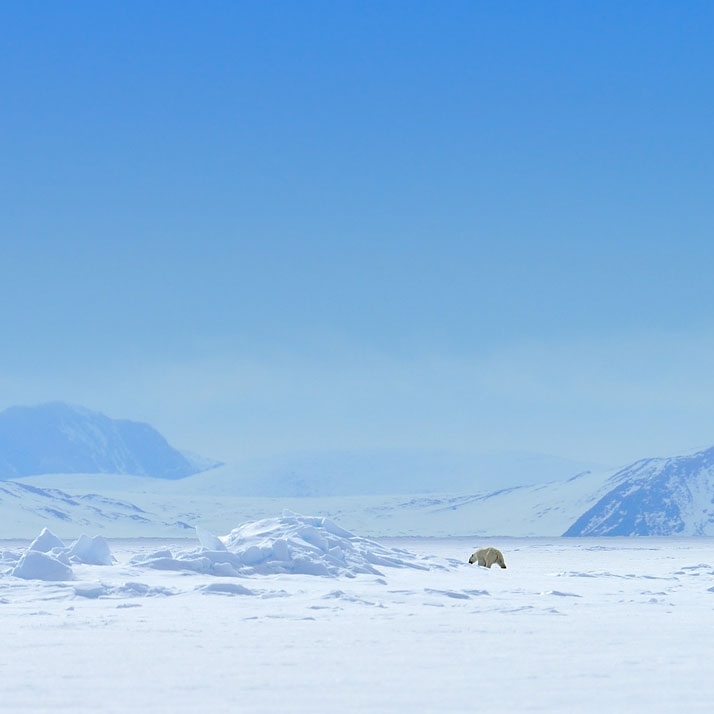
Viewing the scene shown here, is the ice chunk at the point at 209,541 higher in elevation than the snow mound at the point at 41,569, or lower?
higher

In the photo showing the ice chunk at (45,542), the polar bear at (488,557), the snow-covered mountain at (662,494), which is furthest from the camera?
the snow-covered mountain at (662,494)

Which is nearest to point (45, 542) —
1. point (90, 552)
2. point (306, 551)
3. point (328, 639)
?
point (90, 552)

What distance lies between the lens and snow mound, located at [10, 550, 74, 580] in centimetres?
1873

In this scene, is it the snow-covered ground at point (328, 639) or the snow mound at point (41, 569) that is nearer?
the snow-covered ground at point (328, 639)

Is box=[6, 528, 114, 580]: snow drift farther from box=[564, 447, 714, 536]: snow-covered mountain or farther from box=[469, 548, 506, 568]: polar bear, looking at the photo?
box=[564, 447, 714, 536]: snow-covered mountain

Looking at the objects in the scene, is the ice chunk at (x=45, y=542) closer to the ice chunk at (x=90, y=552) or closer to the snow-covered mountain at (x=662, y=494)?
the ice chunk at (x=90, y=552)

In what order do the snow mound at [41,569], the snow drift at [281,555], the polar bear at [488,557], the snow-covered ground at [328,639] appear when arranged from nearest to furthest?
1. the snow-covered ground at [328,639]
2. the snow mound at [41,569]
3. the snow drift at [281,555]
4. the polar bear at [488,557]

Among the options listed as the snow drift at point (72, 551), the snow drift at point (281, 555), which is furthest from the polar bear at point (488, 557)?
the snow drift at point (72, 551)

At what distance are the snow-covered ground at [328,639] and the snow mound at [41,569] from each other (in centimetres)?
11

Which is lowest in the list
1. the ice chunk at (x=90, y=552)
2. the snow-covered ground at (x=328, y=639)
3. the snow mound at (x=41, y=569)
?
the snow-covered ground at (x=328, y=639)

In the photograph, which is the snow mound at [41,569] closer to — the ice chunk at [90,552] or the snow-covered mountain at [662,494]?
the ice chunk at [90,552]

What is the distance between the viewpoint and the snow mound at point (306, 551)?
69.4ft

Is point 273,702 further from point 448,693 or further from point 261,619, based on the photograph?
point 261,619

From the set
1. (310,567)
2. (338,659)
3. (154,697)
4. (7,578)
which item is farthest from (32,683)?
(310,567)
